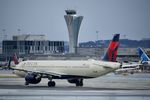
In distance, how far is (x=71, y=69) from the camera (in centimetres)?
8412

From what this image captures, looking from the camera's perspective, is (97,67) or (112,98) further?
(97,67)

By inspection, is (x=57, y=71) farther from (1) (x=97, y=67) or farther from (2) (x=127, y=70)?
(2) (x=127, y=70)

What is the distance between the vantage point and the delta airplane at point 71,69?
82.3 m

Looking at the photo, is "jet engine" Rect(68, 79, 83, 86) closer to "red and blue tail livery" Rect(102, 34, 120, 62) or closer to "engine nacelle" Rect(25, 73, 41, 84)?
"red and blue tail livery" Rect(102, 34, 120, 62)

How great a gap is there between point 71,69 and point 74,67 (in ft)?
1.94

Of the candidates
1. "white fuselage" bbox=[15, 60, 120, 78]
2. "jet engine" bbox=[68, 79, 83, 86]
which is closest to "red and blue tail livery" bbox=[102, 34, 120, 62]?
"white fuselage" bbox=[15, 60, 120, 78]

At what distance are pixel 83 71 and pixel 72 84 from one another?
5.96 m

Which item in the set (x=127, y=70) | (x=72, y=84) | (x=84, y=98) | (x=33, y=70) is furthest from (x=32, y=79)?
(x=127, y=70)

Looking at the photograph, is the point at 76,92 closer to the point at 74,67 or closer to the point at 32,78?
the point at 32,78

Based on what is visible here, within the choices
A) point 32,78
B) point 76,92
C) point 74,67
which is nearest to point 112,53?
point 74,67

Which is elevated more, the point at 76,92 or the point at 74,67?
the point at 74,67

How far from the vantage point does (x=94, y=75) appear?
83.1 meters

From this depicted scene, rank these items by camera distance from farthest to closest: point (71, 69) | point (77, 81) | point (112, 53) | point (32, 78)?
point (77, 81)
point (71, 69)
point (112, 53)
point (32, 78)

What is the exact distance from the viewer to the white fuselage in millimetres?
82044
